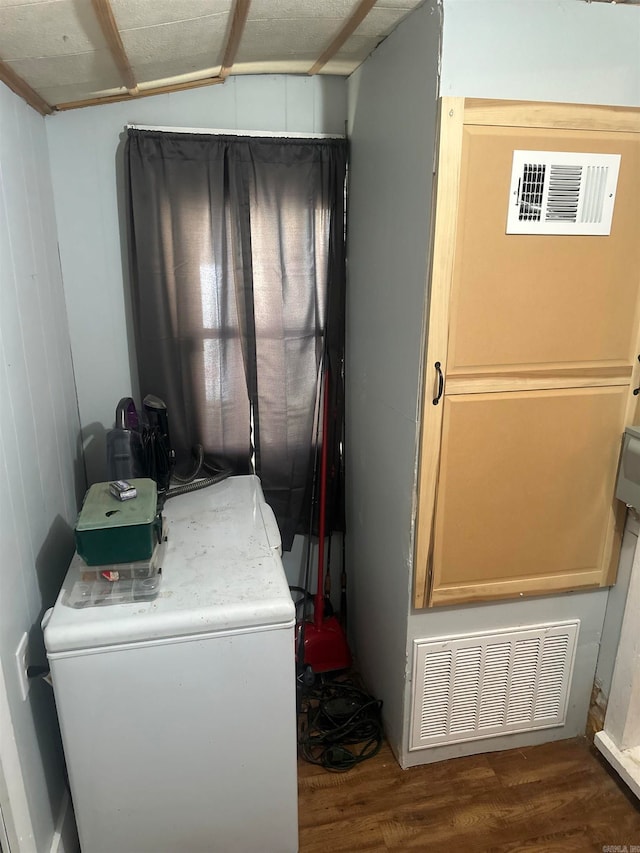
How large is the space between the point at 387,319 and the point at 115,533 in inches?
38.3

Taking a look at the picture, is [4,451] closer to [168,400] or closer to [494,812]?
[168,400]

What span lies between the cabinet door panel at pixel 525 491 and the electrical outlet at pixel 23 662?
107 cm

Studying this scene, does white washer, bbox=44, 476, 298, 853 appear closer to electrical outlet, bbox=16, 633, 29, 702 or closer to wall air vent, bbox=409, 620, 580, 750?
electrical outlet, bbox=16, 633, 29, 702

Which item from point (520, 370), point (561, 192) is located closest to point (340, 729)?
point (520, 370)

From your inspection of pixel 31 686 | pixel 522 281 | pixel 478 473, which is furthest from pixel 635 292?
pixel 31 686

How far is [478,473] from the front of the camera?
166 cm

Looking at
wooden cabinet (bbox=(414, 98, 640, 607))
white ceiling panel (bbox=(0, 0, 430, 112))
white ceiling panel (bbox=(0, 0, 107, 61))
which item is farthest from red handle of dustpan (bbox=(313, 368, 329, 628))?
white ceiling panel (bbox=(0, 0, 107, 61))

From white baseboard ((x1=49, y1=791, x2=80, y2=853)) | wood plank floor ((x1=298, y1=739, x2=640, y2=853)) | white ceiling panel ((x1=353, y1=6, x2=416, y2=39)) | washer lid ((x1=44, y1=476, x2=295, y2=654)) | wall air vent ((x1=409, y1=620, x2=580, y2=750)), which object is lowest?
wood plank floor ((x1=298, y1=739, x2=640, y2=853))

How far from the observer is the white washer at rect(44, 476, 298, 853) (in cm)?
132

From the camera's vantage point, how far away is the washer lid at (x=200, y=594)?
1300mm

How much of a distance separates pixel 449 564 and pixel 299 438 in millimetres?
752

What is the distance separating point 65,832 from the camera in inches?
61.9

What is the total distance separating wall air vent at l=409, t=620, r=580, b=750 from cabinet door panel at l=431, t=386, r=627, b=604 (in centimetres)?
18

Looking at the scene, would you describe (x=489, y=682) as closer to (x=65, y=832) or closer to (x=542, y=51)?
(x=65, y=832)
